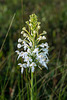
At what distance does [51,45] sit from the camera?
532cm

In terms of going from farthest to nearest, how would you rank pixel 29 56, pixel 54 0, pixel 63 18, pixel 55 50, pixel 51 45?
pixel 54 0, pixel 63 18, pixel 51 45, pixel 55 50, pixel 29 56

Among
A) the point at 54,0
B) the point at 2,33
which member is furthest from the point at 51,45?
the point at 54,0

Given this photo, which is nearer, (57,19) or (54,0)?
(57,19)

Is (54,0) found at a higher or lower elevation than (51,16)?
higher

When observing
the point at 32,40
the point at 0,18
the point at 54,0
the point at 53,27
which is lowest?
the point at 32,40

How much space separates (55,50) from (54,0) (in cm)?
654

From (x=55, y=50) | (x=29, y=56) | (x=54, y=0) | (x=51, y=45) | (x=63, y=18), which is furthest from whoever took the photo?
(x=54, y=0)

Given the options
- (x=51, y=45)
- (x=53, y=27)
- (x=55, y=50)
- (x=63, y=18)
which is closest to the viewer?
(x=55, y=50)

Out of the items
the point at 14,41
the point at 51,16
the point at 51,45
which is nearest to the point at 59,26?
the point at 51,16

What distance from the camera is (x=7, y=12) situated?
263 inches

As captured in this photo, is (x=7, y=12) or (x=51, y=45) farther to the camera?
(x=7, y=12)

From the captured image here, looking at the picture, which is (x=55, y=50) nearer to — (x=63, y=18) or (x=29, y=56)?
(x=63, y=18)

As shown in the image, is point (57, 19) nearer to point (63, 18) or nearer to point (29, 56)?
point (63, 18)

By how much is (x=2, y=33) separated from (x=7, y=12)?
58.4 inches
